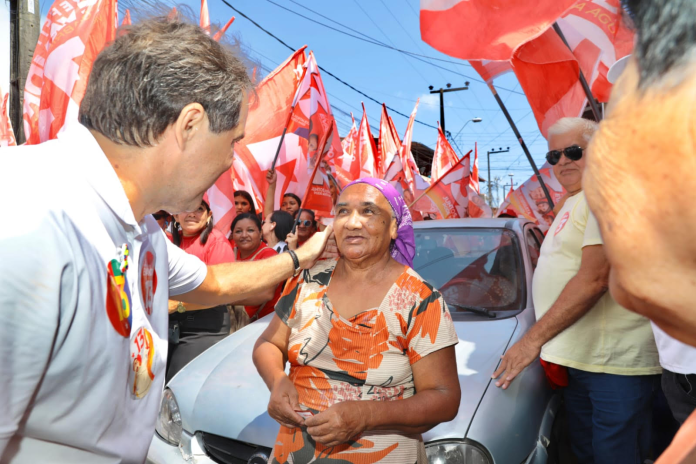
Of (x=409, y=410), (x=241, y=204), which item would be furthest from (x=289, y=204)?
(x=409, y=410)

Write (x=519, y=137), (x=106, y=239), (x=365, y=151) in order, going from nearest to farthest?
(x=106, y=239), (x=519, y=137), (x=365, y=151)

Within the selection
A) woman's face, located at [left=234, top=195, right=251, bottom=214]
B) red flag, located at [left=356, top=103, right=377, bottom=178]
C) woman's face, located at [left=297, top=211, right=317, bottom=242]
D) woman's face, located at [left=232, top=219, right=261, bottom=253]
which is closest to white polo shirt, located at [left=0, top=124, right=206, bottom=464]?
woman's face, located at [left=232, top=219, right=261, bottom=253]

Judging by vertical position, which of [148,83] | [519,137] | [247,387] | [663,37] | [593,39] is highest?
[593,39]

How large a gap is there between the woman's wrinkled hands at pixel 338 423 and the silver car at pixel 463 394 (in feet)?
1.58

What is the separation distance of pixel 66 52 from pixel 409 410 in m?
5.41

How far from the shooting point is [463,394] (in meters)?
2.13

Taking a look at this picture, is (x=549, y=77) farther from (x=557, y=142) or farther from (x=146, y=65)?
(x=146, y=65)

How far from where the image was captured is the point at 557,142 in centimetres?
278

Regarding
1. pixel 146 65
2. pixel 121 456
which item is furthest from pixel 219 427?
pixel 146 65

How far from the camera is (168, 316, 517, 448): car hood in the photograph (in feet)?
6.85

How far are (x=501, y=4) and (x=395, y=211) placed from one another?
1.68 meters

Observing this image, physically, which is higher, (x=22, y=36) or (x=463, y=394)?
(x=22, y=36)

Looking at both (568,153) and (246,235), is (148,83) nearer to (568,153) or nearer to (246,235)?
(568,153)

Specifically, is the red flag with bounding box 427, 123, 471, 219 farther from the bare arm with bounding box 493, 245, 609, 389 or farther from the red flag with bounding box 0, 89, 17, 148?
the red flag with bounding box 0, 89, 17, 148
